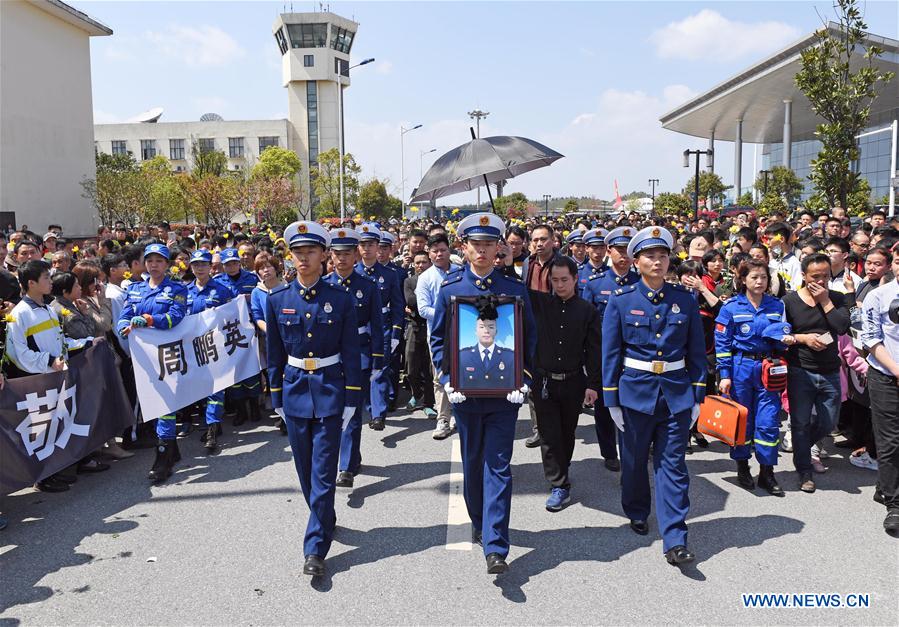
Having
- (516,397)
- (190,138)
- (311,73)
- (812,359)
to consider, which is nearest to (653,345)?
(516,397)

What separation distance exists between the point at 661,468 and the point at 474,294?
174 centimetres

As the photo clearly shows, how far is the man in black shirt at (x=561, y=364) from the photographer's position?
5.20 metres

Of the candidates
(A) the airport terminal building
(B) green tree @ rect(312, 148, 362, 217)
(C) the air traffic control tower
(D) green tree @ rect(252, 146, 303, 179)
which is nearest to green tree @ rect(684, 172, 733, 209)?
(A) the airport terminal building

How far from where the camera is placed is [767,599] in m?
3.77

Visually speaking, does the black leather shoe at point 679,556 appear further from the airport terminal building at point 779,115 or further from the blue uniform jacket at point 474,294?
the airport terminal building at point 779,115

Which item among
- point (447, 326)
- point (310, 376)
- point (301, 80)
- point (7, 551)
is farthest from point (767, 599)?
point (301, 80)

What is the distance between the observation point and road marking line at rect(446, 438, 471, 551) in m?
4.51

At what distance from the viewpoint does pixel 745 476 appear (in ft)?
17.9

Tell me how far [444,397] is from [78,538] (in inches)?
142

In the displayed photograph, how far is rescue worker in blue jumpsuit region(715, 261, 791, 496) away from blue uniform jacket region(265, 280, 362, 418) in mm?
3089

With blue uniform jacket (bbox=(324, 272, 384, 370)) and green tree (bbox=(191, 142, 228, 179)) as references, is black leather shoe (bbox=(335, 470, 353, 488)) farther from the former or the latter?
green tree (bbox=(191, 142, 228, 179))

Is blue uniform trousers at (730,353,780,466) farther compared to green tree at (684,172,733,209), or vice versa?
green tree at (684,172,733,209)

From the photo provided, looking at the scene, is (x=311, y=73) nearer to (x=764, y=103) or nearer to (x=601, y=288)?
(x=764, y=103)

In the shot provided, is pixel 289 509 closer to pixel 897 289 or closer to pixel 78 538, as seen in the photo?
pixel 78 538
